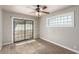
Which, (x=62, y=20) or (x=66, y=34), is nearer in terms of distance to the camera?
(x=66, y=34)

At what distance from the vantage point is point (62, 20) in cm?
345

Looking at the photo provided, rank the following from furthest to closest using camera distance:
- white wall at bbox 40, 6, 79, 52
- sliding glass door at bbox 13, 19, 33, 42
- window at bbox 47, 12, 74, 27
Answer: sliding glass door at bbox 13, 19, 33, 42 → window at bbox 47, 12, 74, 27 → white wall at bbox 40, 6, 79, 52

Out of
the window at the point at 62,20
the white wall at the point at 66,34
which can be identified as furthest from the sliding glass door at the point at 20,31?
the window at the point at 62,20

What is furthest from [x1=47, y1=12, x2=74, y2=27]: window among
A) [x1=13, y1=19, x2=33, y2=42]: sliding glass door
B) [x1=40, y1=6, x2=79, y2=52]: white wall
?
[x1=13, y1=19, x2=33, y2=42]: sliding glass door

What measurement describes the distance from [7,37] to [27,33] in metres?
1.11

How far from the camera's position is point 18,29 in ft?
13.3

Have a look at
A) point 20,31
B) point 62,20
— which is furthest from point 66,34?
point 20,31

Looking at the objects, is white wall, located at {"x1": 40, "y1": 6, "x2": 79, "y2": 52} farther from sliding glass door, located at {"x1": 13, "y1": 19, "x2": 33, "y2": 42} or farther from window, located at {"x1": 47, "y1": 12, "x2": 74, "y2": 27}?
sliding glass door, located at {"x1": 13, "y1": 19, "x2": 33, "y2": 42}

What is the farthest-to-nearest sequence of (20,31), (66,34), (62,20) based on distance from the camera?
1. (20,31)
2. (62,20)
3. (66,34)

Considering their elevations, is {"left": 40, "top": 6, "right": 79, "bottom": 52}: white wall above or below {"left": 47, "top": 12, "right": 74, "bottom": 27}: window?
below

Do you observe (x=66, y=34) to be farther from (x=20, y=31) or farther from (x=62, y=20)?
(x=20, y=31)

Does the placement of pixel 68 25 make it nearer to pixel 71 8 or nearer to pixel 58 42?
pixel 71 8

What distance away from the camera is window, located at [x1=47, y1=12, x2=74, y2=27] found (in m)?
2.96

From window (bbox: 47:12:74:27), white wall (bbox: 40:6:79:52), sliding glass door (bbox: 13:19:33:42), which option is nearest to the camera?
white wall (bbox: 40:6:79:52)
